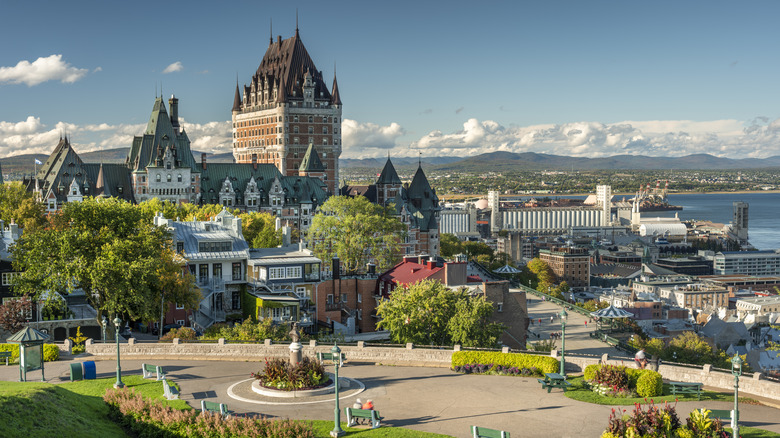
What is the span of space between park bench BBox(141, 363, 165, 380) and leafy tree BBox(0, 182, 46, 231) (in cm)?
4098

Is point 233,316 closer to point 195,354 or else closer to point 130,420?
point 195,354

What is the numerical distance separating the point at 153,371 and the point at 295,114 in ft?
347

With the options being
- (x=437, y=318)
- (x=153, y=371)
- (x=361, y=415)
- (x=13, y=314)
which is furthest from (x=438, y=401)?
(x=13, y=314)

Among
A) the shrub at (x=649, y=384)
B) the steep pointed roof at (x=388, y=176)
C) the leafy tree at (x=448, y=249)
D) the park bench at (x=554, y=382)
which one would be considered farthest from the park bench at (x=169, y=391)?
the leafy tree at (x=448, y=249)

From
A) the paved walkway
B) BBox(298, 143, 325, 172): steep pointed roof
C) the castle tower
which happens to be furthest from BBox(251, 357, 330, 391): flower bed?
the castle tower

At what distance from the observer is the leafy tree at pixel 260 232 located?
87.6 meters

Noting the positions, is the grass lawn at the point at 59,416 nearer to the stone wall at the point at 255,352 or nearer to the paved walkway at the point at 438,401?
the paved walkway at the point at 438,401

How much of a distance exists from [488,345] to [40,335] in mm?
25903

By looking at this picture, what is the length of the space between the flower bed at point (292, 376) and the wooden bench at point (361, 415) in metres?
5.01

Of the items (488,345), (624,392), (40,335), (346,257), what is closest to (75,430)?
(40,335)

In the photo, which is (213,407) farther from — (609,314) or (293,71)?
(293,71)

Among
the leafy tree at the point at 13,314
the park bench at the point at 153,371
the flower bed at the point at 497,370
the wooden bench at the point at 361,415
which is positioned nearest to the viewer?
the wooden bench at the point at 361,415

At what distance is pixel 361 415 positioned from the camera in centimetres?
3114

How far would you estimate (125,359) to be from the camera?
4338 centimetres
